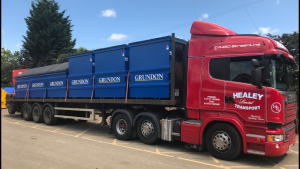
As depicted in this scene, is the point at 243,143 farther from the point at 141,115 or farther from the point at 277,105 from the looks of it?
the point at 141,115

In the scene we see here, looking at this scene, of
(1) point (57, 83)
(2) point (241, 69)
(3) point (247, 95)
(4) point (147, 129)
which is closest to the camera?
(3) point (247, 95)

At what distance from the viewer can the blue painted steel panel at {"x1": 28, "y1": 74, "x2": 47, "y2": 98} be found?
11.6 m

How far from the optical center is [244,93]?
500 centimetres

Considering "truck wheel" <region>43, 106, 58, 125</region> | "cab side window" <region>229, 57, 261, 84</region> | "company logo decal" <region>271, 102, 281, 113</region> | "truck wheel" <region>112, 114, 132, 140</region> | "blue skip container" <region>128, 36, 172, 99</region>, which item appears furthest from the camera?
"truck wheel" <region>43, 106, 58, 125</region>

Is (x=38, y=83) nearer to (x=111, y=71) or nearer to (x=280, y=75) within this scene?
(x=111, y=71)

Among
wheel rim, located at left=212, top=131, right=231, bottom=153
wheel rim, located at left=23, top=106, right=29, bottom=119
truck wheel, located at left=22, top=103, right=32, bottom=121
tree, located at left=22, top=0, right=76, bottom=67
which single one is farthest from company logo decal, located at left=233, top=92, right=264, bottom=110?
tree, located at left=22, top=0, right=76, bottom=67

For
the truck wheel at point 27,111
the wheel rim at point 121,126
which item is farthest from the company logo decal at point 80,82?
the truck wheel at point 27,111

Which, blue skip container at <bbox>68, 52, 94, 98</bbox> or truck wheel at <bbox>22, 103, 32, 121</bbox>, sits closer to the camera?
blue skip container at <bbox>68, 52, 94, 98</bbox>

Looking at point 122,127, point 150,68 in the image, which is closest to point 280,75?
point 150,68

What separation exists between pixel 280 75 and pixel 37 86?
11757 mm

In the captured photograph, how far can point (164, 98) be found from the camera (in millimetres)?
6648

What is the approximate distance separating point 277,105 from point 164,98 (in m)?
3.08

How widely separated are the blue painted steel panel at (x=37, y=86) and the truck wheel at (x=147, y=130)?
277 inches

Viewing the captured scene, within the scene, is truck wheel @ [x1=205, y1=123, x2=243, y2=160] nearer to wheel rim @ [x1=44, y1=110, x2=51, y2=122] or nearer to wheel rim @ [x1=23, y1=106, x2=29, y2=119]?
wheel rim @ [x1=44, y1=110, x2=51, y2=122]
